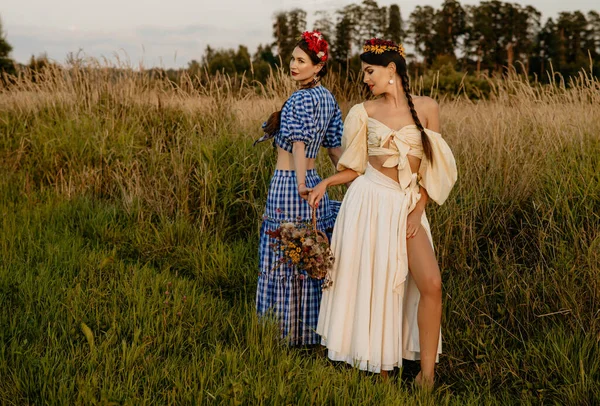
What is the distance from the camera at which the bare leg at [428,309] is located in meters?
3.01

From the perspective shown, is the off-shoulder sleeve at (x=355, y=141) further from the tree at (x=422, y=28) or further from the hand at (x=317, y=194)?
the tree at (x=422, y=28)

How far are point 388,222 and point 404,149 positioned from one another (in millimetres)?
392

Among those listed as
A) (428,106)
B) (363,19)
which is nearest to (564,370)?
(428,106)

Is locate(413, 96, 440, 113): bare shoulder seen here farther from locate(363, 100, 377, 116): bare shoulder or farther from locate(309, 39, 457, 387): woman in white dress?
locate(363, 100, 377, 116): bare shoulder

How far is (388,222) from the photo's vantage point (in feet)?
10.1

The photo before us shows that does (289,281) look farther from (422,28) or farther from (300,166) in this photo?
(422,28)

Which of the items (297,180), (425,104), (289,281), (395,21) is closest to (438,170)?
(425,104)

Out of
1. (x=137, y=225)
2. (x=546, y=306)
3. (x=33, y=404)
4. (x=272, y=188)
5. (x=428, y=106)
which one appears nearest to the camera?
(x=33, y=404)

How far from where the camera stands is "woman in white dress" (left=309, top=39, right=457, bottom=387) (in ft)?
9.98

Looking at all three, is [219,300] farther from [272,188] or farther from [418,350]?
[418,350]

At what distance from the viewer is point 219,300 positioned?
4066 mm

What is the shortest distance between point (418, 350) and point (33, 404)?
6.36 ft

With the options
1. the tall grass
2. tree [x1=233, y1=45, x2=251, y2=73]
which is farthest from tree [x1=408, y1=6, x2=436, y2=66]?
the tall grass

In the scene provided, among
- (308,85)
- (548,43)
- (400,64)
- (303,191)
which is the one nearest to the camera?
(400,64)
